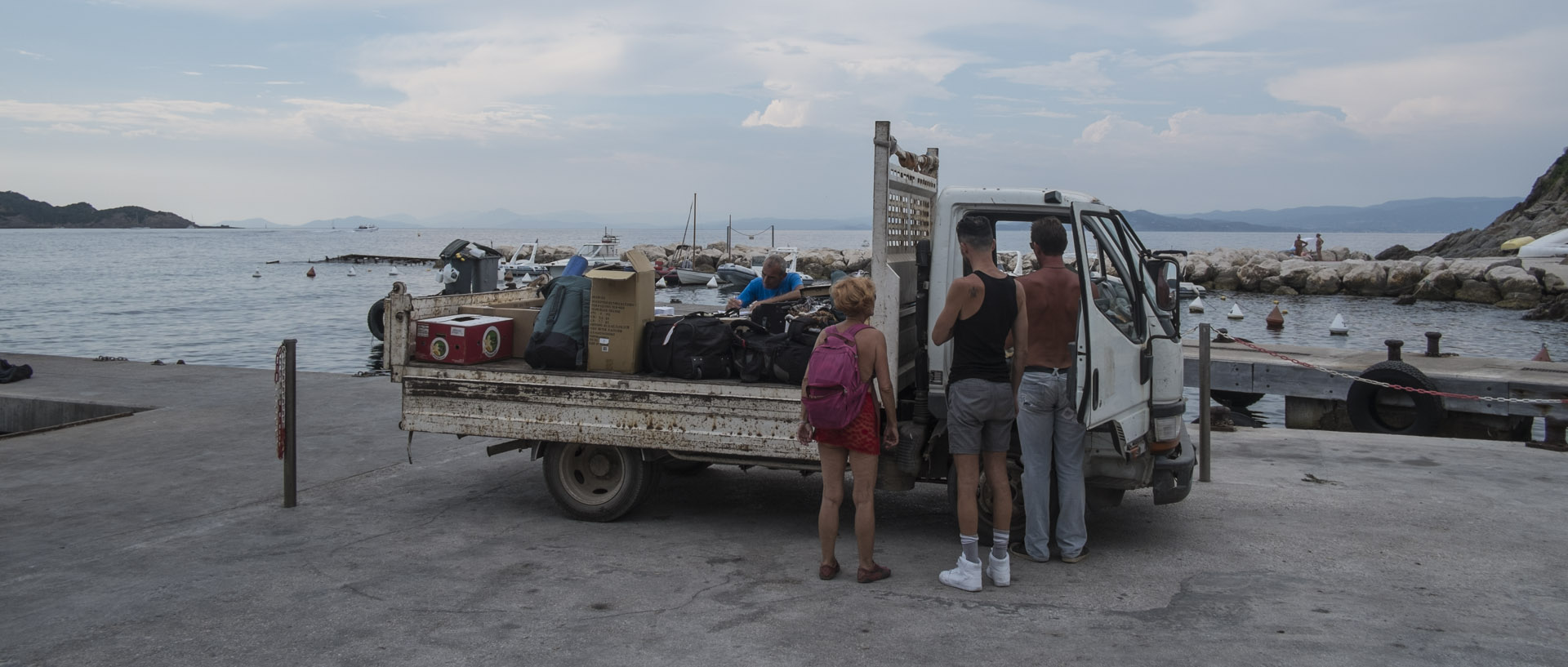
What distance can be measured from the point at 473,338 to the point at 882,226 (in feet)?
9.35

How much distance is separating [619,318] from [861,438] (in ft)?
6.77

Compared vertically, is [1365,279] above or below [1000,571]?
above

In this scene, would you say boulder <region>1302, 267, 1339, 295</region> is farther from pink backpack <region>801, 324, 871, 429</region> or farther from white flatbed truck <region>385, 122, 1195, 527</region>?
pink backpack <region>801, 324, 871, 429</region>

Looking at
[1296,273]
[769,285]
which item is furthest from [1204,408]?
[1296,273]

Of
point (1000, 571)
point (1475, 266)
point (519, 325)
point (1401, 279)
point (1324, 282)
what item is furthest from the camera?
point (1324, 282)

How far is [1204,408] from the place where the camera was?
8539 mm

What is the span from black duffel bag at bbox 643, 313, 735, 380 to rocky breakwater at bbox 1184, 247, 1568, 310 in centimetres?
4522

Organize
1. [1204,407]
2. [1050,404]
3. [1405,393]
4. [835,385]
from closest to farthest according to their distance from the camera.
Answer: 1. [835,385]
2. [1050,404]
3. [1204,407]
4. [1405,393]

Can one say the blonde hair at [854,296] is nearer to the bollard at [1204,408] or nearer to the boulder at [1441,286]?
the bollard at [1204,408]

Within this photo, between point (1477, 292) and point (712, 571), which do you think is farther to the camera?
point (1477, 292)

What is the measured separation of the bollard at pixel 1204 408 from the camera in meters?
8.29

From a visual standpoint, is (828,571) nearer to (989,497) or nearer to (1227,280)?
(989,497)

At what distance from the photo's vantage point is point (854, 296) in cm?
536

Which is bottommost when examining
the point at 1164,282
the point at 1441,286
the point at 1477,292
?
the point at 1164,282
